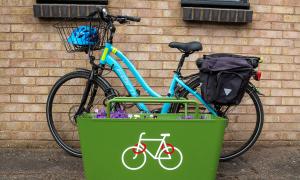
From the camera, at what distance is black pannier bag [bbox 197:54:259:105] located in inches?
118

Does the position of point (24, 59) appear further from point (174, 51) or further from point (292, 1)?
point (292, 1)

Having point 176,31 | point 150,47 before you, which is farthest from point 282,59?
point 150,47

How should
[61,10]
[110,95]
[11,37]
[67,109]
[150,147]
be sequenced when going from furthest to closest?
1. [67,109]
2. [11,37]
3. [61,10]
4. [110,95]
5. [150,147]

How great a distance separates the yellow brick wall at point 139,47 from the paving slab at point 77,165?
10.4 inches

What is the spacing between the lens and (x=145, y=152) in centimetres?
271

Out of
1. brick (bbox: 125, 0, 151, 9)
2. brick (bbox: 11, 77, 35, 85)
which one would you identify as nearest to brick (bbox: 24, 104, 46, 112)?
brick (bbox: 11, 77, 35, 85)

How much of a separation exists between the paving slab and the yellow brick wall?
0.26m

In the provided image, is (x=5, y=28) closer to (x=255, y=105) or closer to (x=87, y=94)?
(x=87, y=94)

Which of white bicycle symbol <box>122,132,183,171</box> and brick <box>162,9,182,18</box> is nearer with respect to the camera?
white bicycle symbol <box>122,132,183,171</box>

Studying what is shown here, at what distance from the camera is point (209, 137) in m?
2.71

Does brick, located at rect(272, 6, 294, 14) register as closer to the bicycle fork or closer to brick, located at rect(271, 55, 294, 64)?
brick, located at rect(271, 55, 294, 64)

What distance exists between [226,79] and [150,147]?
32.4 inches

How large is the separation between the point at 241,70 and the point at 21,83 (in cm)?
234

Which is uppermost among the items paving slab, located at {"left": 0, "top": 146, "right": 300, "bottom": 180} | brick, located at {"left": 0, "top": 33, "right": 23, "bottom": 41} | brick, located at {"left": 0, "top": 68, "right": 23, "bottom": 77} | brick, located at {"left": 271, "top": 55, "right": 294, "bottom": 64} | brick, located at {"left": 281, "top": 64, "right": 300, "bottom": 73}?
brick, located at {"left": 0, "top": 33, "right": 23, "bottom": 41}
